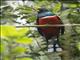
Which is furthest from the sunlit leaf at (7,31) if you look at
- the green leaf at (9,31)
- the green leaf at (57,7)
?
the green leaf at (57,7)

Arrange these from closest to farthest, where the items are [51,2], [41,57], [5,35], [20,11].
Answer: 1. [5,35]
2. [51,2]
3. [41,57]
4. [20,11]

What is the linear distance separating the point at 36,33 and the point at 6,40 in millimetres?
750

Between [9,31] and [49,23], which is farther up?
[9,31]

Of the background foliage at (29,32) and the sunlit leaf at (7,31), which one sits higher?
the sunlit leaf at (7,31)

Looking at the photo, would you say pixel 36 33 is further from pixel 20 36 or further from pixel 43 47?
pixel 20 36

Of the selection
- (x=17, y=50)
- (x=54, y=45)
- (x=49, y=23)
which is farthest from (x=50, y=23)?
(x=17, y=50)

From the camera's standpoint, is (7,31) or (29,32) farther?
(29,32)

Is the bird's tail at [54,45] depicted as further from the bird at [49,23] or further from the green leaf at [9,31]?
the green leaf at [9,31]

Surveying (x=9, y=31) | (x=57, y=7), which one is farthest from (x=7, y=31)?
(x=57, y=7)

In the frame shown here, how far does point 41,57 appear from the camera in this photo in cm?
126

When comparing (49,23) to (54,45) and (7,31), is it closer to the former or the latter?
(54,45)

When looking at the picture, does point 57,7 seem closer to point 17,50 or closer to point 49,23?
point 49,23

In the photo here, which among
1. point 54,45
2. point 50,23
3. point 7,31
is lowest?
point 54,45

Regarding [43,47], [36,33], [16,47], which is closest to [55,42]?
[43,47]
